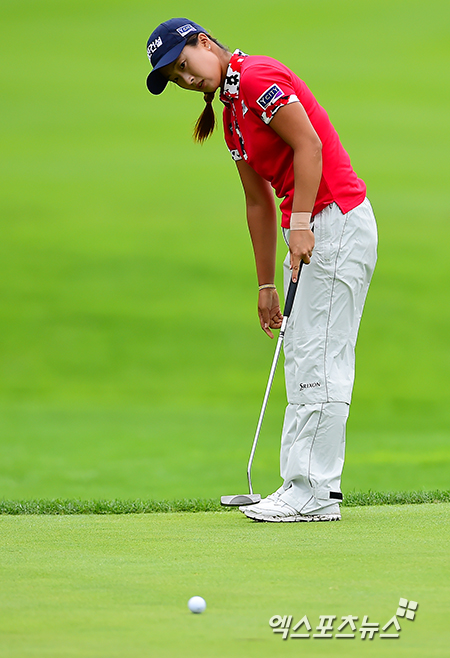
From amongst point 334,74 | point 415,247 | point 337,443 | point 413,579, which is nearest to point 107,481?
point 337,443

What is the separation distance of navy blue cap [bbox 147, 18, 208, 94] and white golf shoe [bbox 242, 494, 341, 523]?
3.89ft

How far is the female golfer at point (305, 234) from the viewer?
2652 millimetres

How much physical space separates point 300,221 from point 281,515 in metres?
0.80

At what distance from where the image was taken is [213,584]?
5.68 feet

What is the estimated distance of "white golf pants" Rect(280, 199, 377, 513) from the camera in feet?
8.88

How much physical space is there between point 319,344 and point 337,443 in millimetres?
280

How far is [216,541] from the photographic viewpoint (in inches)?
88.7

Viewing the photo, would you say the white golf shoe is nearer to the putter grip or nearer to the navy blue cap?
the putter grip

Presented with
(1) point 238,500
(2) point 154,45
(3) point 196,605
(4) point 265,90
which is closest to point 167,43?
(2) point 154,45

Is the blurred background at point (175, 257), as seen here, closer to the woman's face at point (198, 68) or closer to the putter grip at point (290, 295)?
the putter grip at point (290, 295)

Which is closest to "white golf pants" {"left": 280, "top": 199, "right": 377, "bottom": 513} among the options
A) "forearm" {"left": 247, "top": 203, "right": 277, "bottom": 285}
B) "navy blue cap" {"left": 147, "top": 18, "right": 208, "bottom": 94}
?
"forearm" {"left": 247, "top": 203, "right": 277, "bottom": 285}

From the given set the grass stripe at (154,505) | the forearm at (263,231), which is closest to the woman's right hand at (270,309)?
the forearm at (263,231)

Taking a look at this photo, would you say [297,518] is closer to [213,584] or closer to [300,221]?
[300,221]

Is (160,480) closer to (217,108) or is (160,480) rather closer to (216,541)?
(216,541)
